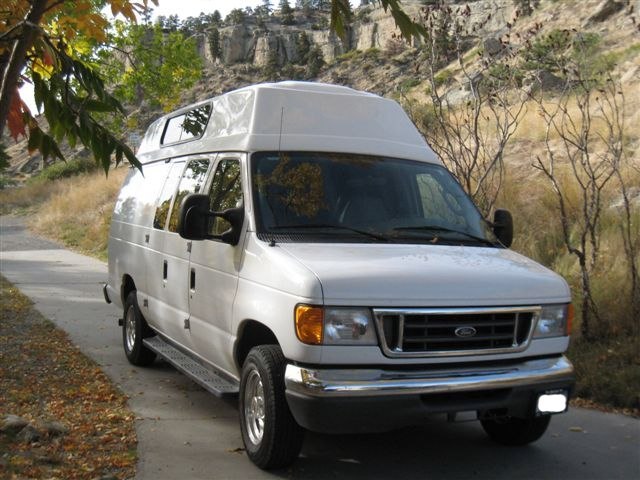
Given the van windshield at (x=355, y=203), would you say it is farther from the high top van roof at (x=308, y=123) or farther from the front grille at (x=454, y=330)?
the front grille at (x=454, y=330)

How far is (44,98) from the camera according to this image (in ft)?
14.5

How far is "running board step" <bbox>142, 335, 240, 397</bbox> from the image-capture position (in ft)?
17.6

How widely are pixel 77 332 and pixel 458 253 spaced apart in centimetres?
607

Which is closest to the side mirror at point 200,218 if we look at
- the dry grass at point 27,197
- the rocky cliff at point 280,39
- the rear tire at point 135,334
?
the rear tire at point 135,334

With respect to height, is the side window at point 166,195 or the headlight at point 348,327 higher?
the side window at point 166,195

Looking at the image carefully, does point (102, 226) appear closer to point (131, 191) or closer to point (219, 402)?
point (131, 191)

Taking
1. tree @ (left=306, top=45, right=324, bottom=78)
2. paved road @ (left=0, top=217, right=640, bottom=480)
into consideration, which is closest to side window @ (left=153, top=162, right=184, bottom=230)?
paved road @ (left=0, top=217, right=640, bottom=480)

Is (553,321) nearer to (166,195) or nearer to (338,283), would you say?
(338,283)

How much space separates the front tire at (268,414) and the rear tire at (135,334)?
2.83 meters

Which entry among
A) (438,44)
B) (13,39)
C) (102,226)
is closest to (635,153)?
(438,44)

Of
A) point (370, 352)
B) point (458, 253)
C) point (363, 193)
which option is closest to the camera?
point (370, 352)

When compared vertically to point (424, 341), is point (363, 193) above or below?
above

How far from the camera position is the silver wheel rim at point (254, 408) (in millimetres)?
4863

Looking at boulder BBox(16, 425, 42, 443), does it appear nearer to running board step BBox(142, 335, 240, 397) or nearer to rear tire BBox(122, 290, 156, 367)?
running board step BBox(142, 335, 240, 397)
